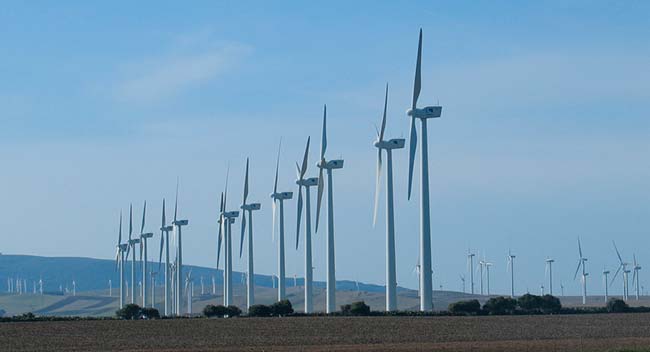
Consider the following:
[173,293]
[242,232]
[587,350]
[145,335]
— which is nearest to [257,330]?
[145,335]

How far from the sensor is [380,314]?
396 ft

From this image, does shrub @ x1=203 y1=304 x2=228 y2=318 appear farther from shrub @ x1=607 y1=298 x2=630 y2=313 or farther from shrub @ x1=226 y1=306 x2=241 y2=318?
shrub @ x1=607 y1=298 x2=630 y2=313

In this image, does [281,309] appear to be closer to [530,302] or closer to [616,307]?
[530,302]

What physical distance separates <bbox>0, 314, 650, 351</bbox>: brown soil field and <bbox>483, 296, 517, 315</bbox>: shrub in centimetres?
1154

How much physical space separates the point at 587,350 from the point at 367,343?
17.3 m

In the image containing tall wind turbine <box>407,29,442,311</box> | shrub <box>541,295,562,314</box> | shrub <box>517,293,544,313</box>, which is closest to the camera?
tall wind turbine <box>407,29,442,311</box>

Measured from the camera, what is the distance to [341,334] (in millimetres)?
94375

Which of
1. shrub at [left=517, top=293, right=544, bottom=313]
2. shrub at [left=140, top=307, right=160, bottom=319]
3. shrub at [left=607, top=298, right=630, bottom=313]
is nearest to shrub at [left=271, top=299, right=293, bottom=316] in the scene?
shrub at [left=140, top=307, right=160, bottom=319]

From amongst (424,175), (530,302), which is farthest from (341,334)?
(530,302)

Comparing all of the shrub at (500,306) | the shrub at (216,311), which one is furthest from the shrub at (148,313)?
the shrub at (500,306)

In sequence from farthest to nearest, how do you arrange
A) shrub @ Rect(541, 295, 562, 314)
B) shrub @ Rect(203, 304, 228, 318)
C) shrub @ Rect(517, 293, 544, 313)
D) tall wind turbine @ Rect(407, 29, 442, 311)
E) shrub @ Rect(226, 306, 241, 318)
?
shrub @ Rect(517, 293, 544, 313) → shrub @ Rect(541, 295, 562, 314) → shrub @ Rect(203, 304, 228, 318) → shrub @ Rect(226, 306, 241, 318) → tall wind turbine @ Rect(407, 29, 442, 311)

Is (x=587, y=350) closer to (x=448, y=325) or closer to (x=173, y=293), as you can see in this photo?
(x=448, y=325)

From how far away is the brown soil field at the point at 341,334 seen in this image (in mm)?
82125

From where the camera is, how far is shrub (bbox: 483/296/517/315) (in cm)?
12938
